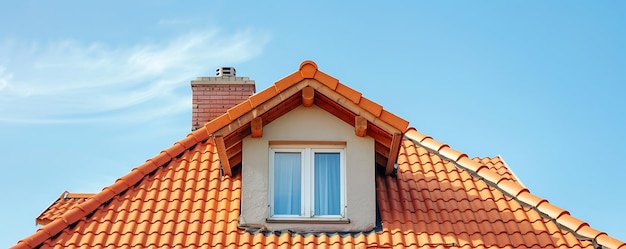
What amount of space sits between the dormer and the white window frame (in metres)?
0.01

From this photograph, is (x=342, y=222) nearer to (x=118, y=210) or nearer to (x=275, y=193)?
(x=275, y=193)

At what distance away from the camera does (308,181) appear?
13.7 meters

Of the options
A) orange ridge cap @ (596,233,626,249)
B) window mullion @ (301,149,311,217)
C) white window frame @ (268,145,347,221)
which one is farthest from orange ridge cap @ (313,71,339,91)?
orange ridge cap @ (596,233,626,249)

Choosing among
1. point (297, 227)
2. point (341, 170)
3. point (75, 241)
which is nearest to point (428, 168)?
point (341, 170)

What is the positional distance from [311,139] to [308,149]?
15cm

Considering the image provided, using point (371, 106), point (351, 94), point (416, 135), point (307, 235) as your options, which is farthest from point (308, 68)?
point (416, 135)

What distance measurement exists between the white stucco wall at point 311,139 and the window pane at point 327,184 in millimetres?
167

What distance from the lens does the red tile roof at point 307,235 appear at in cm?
1305

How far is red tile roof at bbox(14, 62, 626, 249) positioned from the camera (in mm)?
13047

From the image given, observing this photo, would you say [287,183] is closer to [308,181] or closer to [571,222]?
[308,181]

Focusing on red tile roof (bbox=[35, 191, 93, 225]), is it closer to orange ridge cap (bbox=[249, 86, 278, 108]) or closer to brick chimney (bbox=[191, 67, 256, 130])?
brick chimney (bbox=[191, 67, 256, 130])

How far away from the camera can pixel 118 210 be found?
1377 cm

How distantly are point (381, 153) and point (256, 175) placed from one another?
1.94 meters

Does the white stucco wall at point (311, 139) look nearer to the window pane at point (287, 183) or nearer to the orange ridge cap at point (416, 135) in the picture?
the window pane at point (287, 183)
